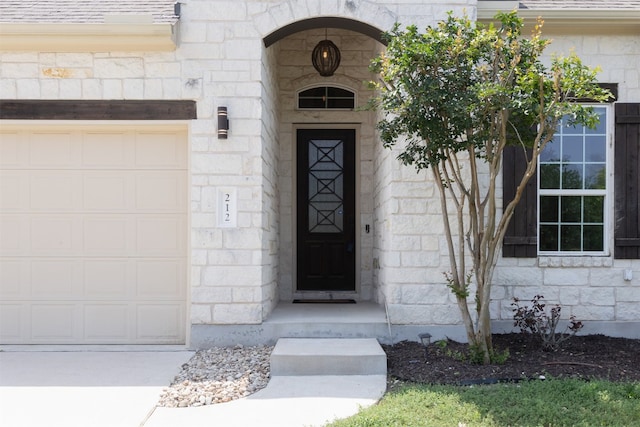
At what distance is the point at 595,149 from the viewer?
21.7ft

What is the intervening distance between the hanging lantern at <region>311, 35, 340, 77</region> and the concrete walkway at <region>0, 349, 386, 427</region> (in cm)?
416

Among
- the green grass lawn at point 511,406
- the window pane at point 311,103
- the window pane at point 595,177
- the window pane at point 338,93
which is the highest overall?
the window pane at point 338,93

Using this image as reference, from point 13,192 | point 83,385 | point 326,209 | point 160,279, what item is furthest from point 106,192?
point 326,209

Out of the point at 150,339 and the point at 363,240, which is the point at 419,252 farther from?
the point at 150,339

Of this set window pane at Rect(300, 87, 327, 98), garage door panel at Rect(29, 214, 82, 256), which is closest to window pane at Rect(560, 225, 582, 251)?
window pane at Rect(300, 87, 327, 98)

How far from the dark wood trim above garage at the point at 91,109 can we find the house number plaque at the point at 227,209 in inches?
40.0

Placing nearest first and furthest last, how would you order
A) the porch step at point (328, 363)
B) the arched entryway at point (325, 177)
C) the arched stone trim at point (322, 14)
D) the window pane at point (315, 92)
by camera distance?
1. the porch step at point (328, 363)
2. the arched stone trim at point (322, 14)
3. the arched entryway at point (325, 177)
4. the window pane at point (315, 92)

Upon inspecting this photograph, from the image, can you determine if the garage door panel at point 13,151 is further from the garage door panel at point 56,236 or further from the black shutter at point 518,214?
the black shutter at point 518,214

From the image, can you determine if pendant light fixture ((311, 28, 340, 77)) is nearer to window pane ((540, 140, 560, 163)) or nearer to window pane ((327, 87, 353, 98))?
window pane ((327, 87, 353, 98))

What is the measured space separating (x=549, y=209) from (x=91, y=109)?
208 inches

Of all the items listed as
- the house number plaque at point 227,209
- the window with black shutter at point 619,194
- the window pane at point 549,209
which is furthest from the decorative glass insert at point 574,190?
the house number plaque at point 227,209

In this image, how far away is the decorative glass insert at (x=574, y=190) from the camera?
21.6 ft

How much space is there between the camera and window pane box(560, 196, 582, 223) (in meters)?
6.62

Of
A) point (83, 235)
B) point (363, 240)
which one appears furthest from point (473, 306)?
point (83, 235)
